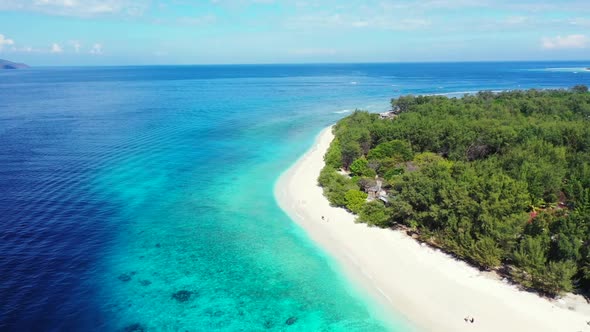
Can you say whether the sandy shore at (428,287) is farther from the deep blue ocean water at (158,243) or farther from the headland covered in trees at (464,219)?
the deep blue ocean water at (158,243)

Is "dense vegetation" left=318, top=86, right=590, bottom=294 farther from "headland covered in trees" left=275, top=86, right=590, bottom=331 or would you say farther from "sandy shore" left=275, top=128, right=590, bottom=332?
"sandy shore" left=275, top=128, right=590, bottom=332

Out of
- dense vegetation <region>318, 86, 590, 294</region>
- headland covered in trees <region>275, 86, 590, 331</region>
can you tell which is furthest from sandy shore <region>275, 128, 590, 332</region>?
dense vegetation <region>318, 86, 590, 294</region>

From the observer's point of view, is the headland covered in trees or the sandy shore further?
the headland covered in trees

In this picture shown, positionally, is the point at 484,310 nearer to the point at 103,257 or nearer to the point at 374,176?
the point at 374,176

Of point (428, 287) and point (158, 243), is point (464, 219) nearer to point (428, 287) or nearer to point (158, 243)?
point (428, 287)

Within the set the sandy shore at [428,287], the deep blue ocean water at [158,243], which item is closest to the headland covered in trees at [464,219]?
the sandy shore at [428,287]

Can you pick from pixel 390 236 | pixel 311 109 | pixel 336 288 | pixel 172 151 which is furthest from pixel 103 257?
pixel 311 109
